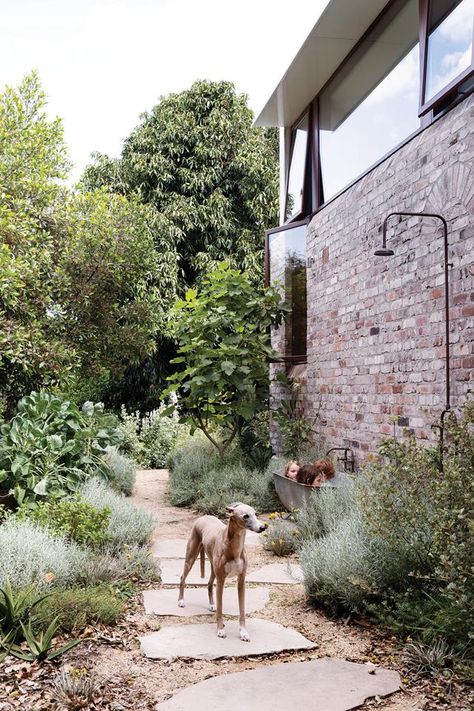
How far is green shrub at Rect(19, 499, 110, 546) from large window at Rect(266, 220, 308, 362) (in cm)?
445

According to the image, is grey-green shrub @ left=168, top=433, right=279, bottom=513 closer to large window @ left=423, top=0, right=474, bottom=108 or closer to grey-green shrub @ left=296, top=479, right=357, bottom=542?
grey-green shrub @ left=296, top=479, right=357, bottom=542

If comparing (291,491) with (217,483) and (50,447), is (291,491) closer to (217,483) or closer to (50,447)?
(217,483)

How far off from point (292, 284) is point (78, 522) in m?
5.17

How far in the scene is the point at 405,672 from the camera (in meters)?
3.26

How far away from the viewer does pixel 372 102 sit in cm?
714

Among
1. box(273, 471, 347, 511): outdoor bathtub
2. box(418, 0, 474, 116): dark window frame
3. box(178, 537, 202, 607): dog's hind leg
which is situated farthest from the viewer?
box(273, 471, 347, 511): outdoor bathtub

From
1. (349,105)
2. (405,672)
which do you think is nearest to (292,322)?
(349,105)

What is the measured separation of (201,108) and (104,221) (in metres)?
7.33

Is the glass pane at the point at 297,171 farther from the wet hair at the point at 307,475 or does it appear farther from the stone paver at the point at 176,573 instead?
the stone paver at the point at 176,573

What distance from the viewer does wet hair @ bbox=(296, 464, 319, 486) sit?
6.29 meters

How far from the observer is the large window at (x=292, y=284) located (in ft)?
29.3

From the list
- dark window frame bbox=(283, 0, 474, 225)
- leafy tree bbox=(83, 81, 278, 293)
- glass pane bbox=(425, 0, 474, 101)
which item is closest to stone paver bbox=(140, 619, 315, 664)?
dark window frame bbox=(283, 0, 474, 225)

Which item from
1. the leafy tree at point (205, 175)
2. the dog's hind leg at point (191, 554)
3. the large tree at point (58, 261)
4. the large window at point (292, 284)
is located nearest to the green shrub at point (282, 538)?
the dog's hind leg at point (191, 554)

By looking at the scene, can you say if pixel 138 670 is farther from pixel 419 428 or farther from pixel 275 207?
pixel 275 207
